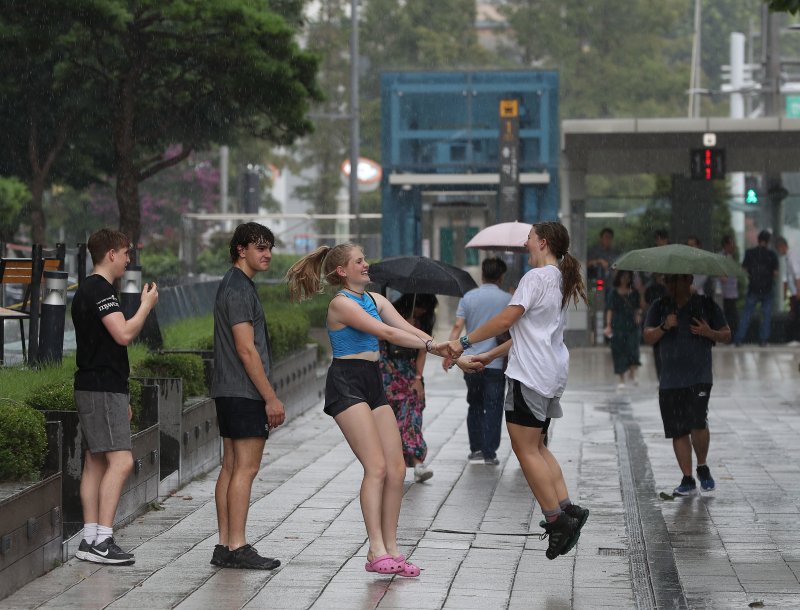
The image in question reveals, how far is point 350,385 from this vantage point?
8.43 meters

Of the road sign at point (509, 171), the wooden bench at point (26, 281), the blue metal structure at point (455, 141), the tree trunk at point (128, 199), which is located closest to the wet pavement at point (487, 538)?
the wooden bench at point (26, 281)

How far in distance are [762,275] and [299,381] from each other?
479 inches

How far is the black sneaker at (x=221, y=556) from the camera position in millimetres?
8609

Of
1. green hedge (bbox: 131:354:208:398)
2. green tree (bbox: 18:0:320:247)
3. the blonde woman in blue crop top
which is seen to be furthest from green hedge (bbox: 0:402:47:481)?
green tree (bbox: 18:0:320:247)

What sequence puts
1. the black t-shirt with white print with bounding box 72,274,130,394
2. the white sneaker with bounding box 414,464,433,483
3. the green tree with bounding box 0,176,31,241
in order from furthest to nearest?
the green tree with bounding box 0,176,31,241 < the white sneaker with bounding box 414,464,433,483 < the black t-shirt with white print with bounding box 72,274,130,394

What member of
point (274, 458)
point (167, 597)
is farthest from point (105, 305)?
point (274, 458)

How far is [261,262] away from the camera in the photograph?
8.70 meters

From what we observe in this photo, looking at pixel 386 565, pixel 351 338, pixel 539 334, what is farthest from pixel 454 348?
pixel 386 565

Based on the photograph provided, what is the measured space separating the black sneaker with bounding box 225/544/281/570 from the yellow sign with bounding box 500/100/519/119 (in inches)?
562

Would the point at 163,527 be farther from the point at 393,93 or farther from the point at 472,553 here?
the point at 393,93

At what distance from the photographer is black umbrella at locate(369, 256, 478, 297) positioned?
12.1 meters

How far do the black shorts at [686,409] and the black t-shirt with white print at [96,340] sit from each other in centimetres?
428

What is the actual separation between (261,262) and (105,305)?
0.81 m

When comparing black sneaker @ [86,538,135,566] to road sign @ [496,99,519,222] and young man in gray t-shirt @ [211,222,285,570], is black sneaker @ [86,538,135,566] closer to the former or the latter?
young man in gray t-shirt @ [211,222,285,570]
